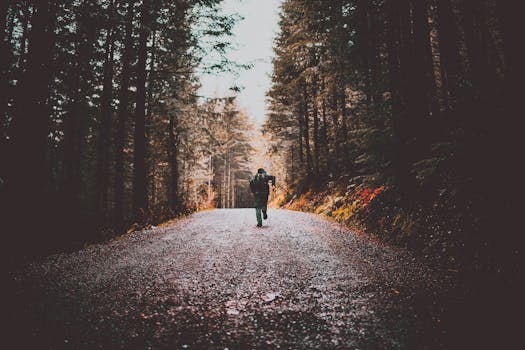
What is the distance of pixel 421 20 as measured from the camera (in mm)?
8039

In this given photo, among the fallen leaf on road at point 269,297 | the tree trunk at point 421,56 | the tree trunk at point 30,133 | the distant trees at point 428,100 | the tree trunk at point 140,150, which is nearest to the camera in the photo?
the fallen leaf on road at point 269,297

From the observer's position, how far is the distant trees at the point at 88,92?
6.47 meters

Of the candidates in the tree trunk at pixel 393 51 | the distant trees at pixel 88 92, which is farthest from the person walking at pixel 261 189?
the tree trunk at pixel 393 51

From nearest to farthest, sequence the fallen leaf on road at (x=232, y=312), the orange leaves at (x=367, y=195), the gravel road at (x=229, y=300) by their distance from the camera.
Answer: the gravel road at (x=229, y=300) < the fallen leaf on road at (x=232, y=312) < the orange leaves at (x=367, y=195)

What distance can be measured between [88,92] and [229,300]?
17785 millimetres

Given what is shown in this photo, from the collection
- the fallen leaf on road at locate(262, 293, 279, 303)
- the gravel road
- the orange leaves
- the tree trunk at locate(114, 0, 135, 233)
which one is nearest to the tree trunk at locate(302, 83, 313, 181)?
the orange leaves

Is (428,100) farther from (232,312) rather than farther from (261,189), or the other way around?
(232,312)

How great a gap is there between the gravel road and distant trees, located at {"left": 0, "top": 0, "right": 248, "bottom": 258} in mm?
2373

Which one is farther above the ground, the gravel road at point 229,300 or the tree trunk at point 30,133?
the tree trunk at point 30,133

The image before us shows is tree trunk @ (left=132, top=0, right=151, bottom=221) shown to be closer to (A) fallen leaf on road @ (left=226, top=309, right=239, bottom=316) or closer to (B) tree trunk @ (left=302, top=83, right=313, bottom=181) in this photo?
(A) fallen leaf on road @ (left=226, top=309, right=239, bottom=316)

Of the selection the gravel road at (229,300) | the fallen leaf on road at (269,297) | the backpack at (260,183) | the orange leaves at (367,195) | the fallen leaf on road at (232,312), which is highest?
the backpack at (260,183)

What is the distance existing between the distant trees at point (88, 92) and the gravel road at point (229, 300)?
2373mm

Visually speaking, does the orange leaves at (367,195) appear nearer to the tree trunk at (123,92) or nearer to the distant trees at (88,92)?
the distant trees at (88,92)

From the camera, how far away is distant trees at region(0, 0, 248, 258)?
6.47 meters
